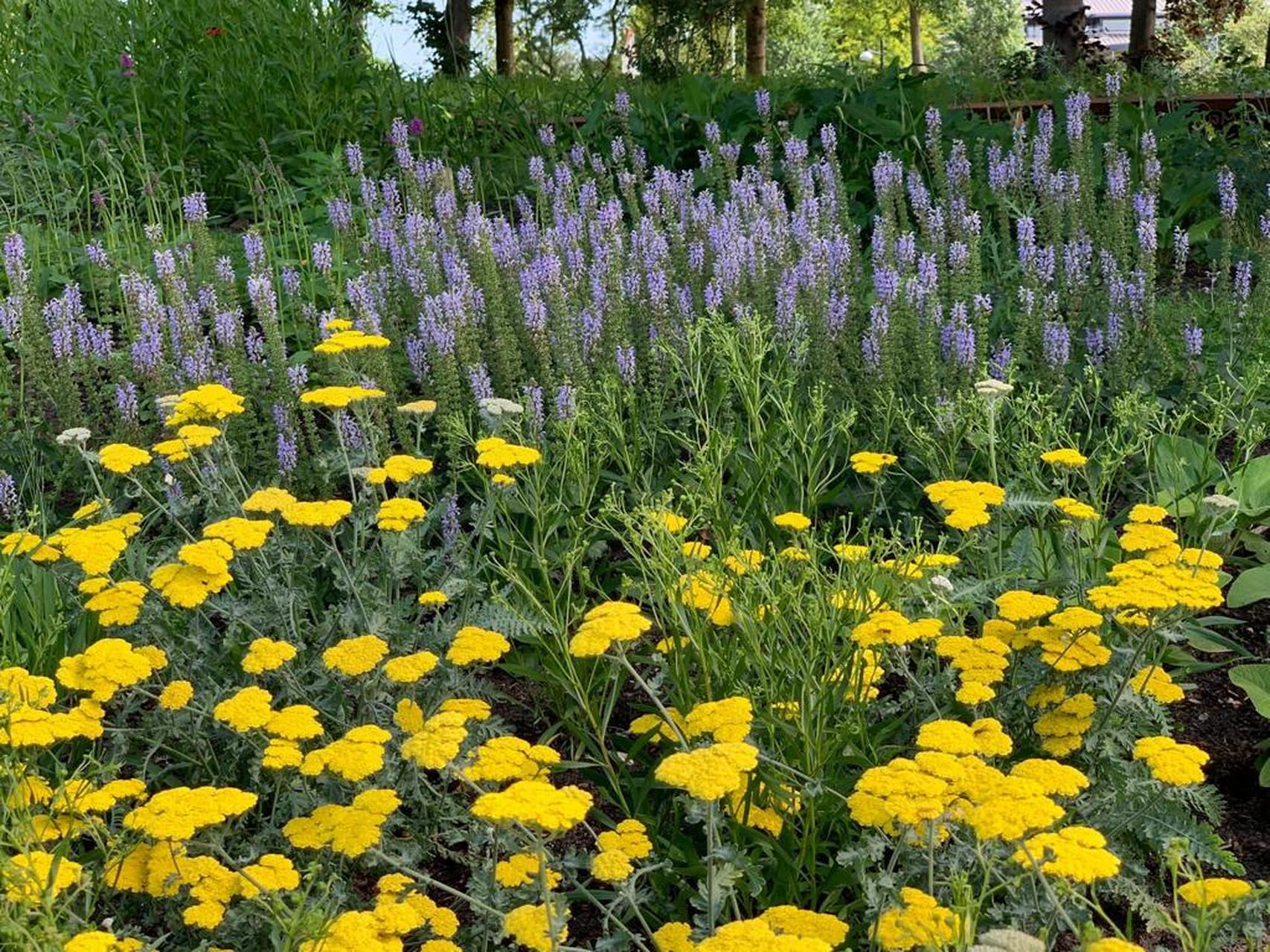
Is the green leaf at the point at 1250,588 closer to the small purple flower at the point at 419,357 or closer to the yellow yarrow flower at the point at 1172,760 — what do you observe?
the yellow yarrow flower at the point at 1172,760

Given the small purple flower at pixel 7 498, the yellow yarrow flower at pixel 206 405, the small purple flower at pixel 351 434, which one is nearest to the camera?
the yellow yarrow flower at pixel 206 405

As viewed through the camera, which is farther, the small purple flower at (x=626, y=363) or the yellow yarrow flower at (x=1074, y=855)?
the small purple flower at (x=626, y=363)

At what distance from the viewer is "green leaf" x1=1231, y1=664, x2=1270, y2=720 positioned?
10.0ft

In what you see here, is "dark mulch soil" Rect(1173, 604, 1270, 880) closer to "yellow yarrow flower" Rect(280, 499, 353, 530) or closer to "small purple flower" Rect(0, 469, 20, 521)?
"yellow yarrow flower" Rect(280, 499, 353, 530)

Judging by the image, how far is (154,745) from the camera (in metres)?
2.75

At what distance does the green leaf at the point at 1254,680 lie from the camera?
3059 mm

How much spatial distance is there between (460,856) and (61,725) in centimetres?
73

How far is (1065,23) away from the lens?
1298 cm

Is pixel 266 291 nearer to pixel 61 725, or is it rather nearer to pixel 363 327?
pixel 363 327

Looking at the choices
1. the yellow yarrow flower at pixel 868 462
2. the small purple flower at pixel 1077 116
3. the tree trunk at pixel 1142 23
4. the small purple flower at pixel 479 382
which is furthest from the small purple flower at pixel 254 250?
the tree trunk at pixel 1142 23

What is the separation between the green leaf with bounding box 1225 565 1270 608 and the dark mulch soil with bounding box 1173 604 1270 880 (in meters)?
0.09

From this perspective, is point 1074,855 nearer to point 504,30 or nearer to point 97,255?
point 97,255

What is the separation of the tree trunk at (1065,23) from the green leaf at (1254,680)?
10.9 m

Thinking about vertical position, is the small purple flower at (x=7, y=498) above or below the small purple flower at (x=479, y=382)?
below
